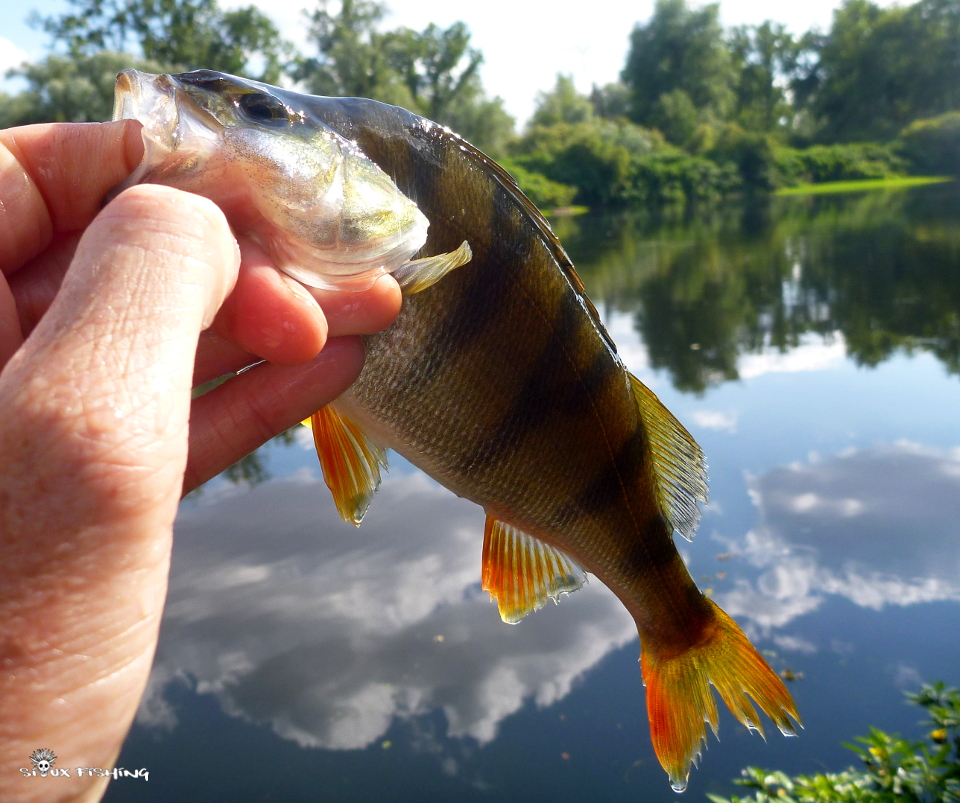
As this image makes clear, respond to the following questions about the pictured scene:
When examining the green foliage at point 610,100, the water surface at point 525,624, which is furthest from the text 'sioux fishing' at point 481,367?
the green foliage at point 610,100

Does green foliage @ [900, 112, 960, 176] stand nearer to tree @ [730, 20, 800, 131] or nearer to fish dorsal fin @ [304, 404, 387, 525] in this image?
tree @ [730, 20, 800, 131]

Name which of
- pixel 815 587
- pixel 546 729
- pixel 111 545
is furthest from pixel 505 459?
pixel 815 587

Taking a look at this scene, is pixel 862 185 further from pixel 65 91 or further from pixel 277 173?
pixel 277 173

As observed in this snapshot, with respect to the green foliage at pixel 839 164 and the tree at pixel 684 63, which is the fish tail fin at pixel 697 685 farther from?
the tree at pixel 684 63

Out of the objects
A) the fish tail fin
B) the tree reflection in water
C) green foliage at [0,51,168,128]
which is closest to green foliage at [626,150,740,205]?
the tree reflection in water

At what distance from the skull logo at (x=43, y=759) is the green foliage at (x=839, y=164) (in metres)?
49.3

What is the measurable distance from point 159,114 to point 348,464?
0.87m

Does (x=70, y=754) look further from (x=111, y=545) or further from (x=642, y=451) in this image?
(x=642, y=451)

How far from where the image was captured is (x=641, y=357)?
8625 mm

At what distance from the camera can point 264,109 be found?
4.05ft

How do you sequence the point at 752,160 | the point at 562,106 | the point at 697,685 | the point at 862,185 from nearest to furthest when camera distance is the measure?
the point at 697,685 < the point at 862,185 < the point at 752,160 < the point at 562,106

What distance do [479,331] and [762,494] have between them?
4210 millimetres

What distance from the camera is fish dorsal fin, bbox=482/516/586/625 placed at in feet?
5.97

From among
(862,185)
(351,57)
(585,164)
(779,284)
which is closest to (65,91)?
(351,57)
